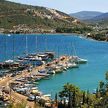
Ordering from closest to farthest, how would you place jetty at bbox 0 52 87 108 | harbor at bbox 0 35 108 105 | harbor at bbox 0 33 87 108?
1. jetty at bbox 0 52 87 108
2. harbor at bbox 0 33 87 108
3. harbor at bbox 0 35 108 105

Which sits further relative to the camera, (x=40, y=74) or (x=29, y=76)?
(x=40, y=74)

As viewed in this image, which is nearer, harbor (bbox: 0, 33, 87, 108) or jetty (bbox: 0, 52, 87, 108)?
jetty (bbox: 0, 52, 87, 108)

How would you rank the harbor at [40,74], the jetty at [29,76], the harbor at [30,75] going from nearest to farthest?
1. the jetty at [29,76]
2. the harbor at [30,75]
3. the harbor at [40,74]

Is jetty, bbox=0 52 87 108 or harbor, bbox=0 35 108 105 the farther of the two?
harbor, bbox=0 35 108 105

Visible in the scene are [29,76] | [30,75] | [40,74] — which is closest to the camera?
[29,76]

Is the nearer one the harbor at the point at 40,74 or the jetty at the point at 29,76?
the jetty at the point at 29,76

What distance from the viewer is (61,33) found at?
187750 millimetres

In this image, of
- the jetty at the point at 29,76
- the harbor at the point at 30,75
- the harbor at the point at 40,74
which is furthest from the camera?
the harbor at the point at 40,74

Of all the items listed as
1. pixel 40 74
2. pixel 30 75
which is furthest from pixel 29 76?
pixel 40 74

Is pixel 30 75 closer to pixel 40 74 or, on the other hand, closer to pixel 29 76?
pixel 29 76

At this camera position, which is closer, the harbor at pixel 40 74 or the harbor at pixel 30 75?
the harbor at pixel 30 75

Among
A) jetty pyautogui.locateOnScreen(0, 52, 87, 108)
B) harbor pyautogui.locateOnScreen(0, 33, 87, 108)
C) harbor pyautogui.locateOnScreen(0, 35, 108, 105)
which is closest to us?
jetty pyautogui.locateOnScreen(0, 52, 87, 108)

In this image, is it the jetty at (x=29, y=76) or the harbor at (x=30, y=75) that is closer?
the jetty at (x=29, y=76)

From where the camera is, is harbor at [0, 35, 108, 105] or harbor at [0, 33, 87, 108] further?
harbor at [0, 35, 108, 105]
